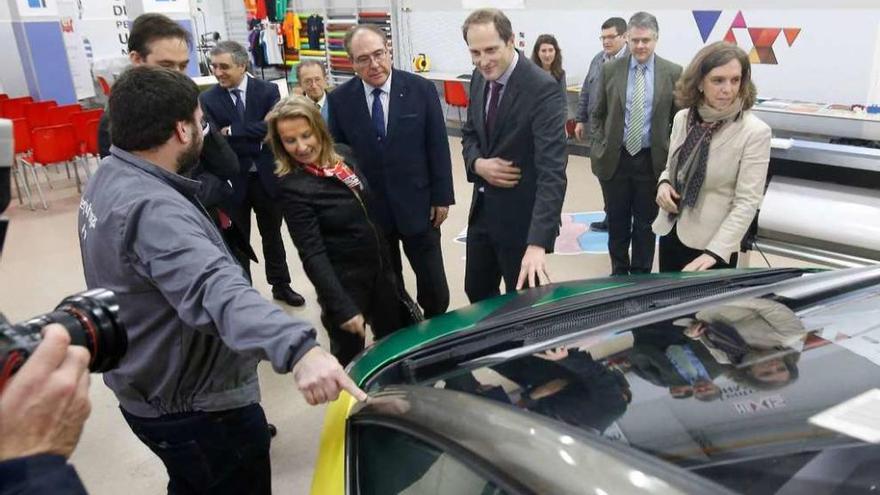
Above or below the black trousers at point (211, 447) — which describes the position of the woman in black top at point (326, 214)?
above

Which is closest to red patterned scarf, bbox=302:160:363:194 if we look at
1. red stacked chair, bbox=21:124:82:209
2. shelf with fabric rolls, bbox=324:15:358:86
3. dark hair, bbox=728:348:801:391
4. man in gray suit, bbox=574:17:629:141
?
dark hair, bbox=728:348:801:391

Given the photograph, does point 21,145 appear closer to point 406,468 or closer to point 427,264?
point 427,264

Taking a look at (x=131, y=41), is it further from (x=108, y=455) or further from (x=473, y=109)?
(x=108, y=455)

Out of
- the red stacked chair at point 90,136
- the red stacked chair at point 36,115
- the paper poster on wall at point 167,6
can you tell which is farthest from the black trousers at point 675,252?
the paper poster on wall at point 167,6

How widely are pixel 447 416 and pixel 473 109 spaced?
191 cm

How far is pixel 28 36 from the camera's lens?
820 cm

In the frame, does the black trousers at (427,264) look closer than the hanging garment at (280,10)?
Yes

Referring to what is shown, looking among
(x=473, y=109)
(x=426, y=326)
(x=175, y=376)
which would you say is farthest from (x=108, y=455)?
(x=473, y=109)

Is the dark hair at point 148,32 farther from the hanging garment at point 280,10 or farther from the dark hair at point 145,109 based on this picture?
the hanging garment at point 280,10

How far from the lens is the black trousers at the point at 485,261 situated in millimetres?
2740

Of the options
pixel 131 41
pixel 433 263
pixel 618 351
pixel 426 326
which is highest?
pixel 131 41

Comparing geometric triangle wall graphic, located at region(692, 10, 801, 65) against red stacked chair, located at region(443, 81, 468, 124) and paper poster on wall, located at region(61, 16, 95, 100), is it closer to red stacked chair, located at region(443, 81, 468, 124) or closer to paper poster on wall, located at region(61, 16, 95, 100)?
red stacked chair, located at region(443, 81, 468, 124)

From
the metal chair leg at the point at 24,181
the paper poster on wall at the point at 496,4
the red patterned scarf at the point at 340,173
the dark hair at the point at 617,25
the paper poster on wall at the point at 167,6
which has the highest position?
the paper poster on wall at the point at 167,6

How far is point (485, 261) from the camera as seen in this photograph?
2.87m
